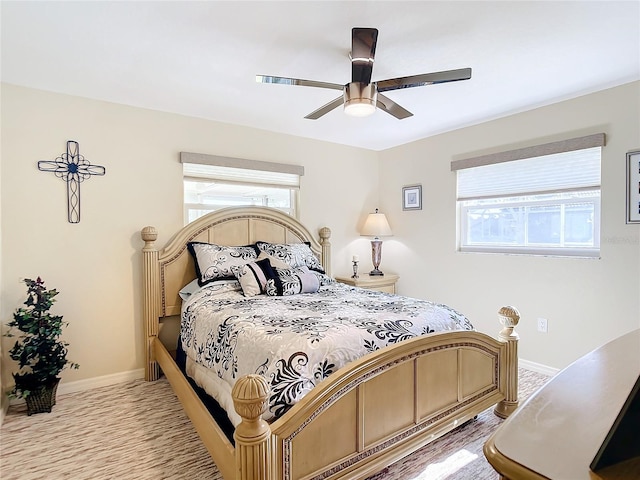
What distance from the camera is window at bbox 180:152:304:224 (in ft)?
11.0

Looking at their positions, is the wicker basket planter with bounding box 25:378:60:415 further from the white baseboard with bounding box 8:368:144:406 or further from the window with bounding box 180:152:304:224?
the window with bounding box 180:152:304:224

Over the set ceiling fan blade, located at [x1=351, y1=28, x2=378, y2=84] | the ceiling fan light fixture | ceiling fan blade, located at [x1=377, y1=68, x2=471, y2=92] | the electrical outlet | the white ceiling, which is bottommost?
the electrical outlet

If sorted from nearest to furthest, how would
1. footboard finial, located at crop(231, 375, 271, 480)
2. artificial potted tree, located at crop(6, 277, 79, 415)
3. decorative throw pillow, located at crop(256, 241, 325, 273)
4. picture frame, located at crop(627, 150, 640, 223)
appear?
footboard finial, located at crop(231, 375, 271, 480), artificial potted tree, located at crop(6, 277, 79, 415), picture frame, located at crop(627, 150, 640, 223), decorative throw pillow, located at crop(256, 241, 325, 273)

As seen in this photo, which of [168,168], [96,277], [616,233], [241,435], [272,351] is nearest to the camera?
[241,435]

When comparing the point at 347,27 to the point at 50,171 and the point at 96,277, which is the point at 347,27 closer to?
the point at 50,171

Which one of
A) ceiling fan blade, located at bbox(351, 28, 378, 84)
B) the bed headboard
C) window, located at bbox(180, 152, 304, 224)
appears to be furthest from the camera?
window, located at bbox(180, 152, 304, 224)

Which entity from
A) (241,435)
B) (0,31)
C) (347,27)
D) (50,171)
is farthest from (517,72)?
(50,171)

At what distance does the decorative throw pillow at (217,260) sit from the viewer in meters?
2.92

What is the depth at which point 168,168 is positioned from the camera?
3193 millimetres

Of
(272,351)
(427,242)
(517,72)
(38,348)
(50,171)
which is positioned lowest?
(38,348)

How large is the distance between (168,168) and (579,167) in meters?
3.58

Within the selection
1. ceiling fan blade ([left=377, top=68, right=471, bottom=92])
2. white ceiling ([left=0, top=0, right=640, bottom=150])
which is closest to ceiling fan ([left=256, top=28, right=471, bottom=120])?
ceiling fan blade ([left=377, top=68, right=471, bottom=92])

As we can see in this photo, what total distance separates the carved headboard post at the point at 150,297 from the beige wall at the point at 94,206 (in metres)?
0.14

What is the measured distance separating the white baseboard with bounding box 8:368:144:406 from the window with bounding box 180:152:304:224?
144cm
